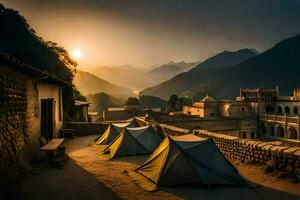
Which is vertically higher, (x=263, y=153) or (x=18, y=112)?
(x=18, y=112)

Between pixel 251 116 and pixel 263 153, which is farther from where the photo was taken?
pixel 251 116

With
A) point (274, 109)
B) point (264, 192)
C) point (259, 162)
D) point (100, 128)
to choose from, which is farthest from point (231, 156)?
point (274, 109)

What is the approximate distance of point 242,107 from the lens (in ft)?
210

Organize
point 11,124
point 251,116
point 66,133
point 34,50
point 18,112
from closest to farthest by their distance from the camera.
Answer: point 11,124
point 18,112
point 66,133
point 34,50
point 251,116

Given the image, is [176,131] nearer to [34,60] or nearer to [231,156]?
[231,156]

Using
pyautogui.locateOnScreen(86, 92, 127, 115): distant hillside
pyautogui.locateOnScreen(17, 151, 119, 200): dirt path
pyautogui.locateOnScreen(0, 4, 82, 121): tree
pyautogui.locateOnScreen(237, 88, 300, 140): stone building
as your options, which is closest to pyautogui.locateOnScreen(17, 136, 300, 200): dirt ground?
pyautogui.locateOnScreen(17, 151, 119, 200): dirt path

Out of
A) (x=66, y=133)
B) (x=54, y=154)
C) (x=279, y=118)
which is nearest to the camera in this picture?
(x=54, y=154)

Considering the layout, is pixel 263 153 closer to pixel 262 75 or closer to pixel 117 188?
pixel 117 188

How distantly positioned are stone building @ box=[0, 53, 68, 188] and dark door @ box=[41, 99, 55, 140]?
1.21 metres

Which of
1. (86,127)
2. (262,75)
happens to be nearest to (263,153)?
(86,127)

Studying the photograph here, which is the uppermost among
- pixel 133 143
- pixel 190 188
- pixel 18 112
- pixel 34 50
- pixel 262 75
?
pixel 262 75

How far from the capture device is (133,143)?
14.5m

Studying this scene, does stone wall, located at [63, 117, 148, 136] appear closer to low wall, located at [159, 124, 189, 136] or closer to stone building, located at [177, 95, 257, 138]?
low wall, located at [159, 124, 189, 136]

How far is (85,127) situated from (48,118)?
5917 mm
